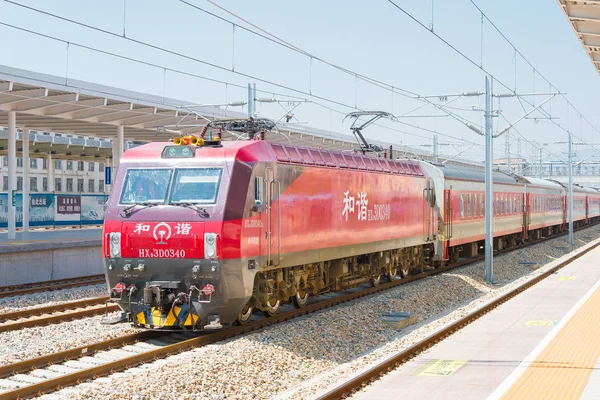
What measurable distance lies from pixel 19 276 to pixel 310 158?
1094 centimetres

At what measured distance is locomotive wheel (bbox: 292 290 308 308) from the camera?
1653 centimetres

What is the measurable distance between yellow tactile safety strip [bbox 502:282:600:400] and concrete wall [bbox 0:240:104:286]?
50.4 ft

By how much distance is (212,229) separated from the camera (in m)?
12.7

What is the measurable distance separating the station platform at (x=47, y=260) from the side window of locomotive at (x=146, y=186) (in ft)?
30.4

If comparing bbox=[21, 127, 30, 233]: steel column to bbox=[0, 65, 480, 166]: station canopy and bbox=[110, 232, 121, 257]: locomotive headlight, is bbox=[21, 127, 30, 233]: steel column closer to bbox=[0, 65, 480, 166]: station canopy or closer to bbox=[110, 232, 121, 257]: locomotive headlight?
bbox=[0, 65, 480, 166]: station canopy

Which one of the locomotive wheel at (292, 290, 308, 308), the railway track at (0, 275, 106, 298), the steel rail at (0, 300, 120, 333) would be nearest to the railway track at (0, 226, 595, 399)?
the locomotive wheel at (292, 290, 308, 308)

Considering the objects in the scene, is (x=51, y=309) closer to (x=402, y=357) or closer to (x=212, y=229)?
(x=212, y=229)

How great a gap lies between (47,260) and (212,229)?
41.4 feet

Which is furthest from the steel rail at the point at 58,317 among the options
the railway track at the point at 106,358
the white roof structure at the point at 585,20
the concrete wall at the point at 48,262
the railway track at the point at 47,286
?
the white roof structure at the point at 585,20

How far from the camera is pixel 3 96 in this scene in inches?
929

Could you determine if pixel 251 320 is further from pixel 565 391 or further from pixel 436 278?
pixel 436 278

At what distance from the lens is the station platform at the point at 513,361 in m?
9.50

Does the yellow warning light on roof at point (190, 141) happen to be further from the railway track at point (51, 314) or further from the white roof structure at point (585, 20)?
the white roof structure at point (585, 20)

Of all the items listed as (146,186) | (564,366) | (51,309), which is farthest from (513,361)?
(51,309)
